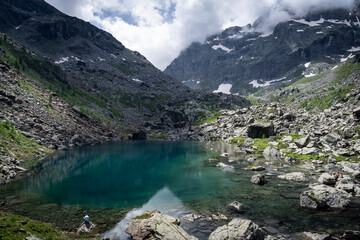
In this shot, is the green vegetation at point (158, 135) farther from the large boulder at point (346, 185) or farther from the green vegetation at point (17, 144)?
the large boulder at point (346, 185)

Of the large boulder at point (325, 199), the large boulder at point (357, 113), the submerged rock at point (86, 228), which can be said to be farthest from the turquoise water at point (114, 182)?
the large boulder at point (357, 113)

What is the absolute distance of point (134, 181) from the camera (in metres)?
52.6

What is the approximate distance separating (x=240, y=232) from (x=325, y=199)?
55.4ft

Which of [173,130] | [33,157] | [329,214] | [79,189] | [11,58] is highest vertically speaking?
[11,58]

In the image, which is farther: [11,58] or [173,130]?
[173,130]

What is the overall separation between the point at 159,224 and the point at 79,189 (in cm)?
2703

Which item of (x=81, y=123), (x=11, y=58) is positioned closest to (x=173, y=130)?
(x=81, y=123)

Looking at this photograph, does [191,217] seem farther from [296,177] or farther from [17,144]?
[17,144]

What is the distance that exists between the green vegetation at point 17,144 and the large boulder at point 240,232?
55.9 metres

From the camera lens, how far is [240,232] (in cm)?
2222

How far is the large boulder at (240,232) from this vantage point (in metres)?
22.0

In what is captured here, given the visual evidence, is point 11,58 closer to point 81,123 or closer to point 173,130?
point 81,123

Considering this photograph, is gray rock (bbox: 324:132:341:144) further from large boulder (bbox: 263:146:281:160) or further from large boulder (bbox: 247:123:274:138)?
large boulder (bbox: 247:123:274:138)

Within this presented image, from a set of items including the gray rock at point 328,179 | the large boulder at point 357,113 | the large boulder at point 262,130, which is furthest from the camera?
the large boulder at point 262,130
